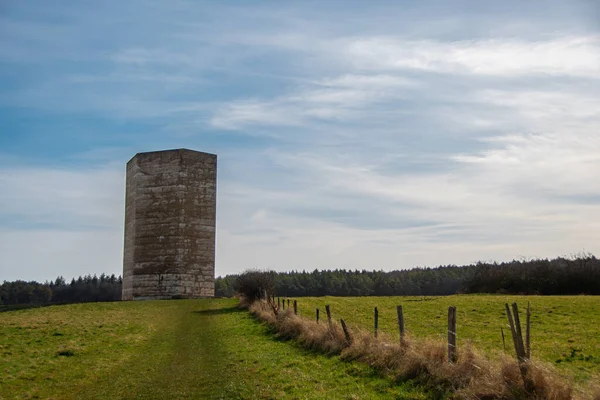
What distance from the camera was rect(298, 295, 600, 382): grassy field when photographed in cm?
1767

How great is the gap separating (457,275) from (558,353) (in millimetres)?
120848

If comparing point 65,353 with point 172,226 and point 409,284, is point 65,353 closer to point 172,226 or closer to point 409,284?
point 172,226

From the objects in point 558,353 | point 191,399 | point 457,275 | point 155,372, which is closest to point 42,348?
point 155,372

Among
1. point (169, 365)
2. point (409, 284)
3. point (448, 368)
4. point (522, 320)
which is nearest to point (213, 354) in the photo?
point (169, 365)

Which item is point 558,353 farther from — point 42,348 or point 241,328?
point 42,348

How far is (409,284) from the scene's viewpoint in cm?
12712

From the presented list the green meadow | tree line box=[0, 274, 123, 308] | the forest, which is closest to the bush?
the green meadow

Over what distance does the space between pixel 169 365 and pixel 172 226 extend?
1610 inches

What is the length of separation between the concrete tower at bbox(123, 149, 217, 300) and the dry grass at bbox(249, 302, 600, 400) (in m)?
41.1

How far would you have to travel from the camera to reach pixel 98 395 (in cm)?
1381

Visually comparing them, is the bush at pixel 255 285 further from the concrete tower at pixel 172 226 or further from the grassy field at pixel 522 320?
the concrete tower at pixel 172 226

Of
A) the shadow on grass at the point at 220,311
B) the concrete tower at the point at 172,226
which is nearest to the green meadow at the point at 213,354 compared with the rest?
the shadow on grass at the point at 220,311

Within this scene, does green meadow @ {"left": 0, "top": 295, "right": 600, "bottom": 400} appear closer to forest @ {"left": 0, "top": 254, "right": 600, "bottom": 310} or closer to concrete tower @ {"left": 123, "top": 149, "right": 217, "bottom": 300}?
concrete tower @ {"left": 123, "top": 149, "right": 217, "bottom": 300}

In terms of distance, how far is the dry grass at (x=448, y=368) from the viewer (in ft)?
29.8
